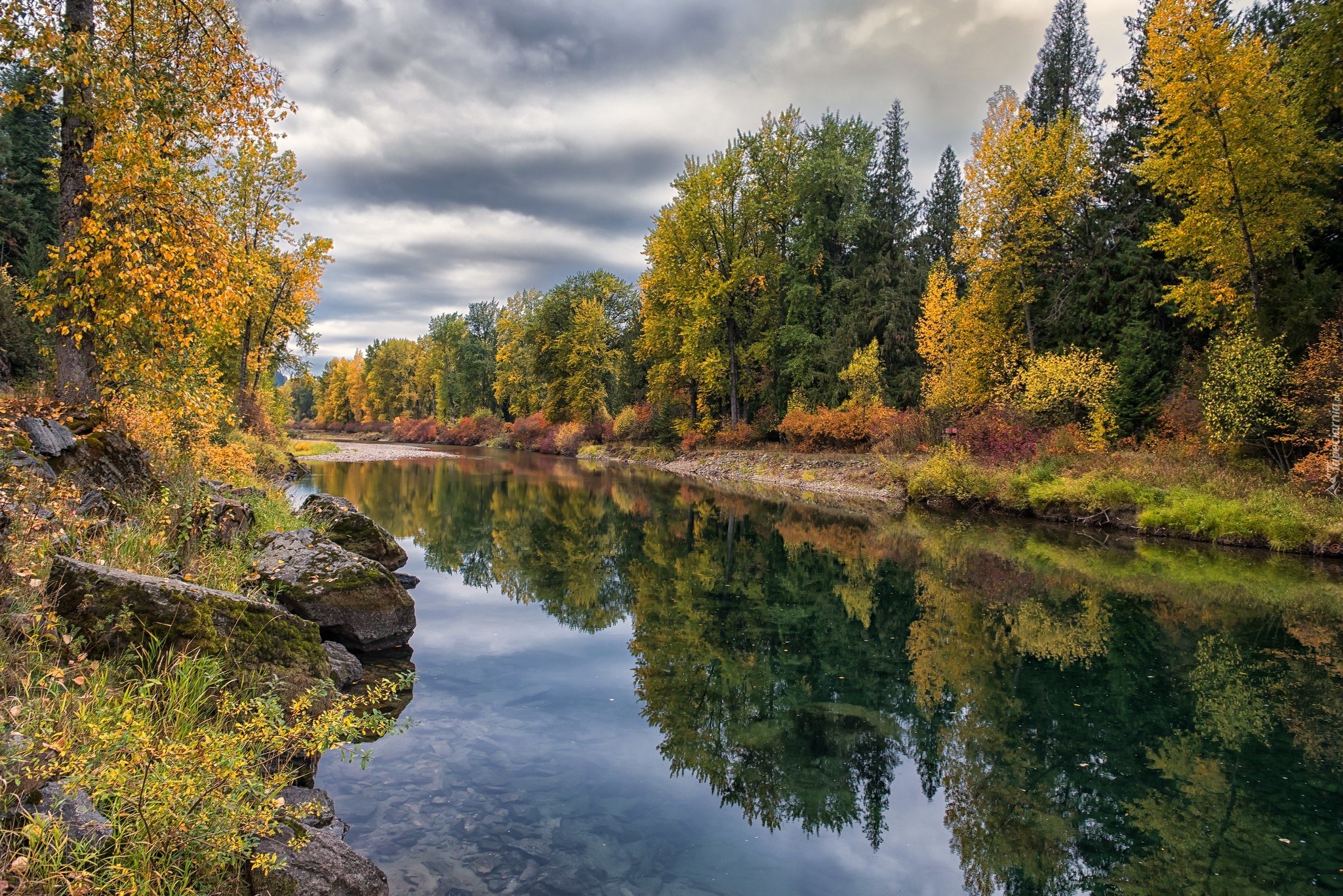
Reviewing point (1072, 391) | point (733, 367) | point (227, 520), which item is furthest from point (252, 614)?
point (733, 367)

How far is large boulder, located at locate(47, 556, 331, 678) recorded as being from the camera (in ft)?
15.4

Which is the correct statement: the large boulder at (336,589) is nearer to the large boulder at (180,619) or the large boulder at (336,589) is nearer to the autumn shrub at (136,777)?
the large boulder at (180,619)

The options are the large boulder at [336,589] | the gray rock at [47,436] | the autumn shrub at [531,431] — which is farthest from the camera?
the autumn shrub at [531,431]

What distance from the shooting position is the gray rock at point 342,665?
710cm

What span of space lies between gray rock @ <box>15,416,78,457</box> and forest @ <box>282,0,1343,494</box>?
2433 centimetres

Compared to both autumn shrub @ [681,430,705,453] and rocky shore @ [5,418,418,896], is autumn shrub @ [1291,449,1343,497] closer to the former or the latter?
rocky shore @ [5,418,418,896]

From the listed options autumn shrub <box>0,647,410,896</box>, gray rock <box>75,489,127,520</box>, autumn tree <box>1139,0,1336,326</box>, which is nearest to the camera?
autumn shrub <box>0,647,410,896</box>

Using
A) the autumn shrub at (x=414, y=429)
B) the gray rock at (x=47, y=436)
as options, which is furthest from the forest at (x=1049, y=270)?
the autumn shrub at (x=414, y=429)

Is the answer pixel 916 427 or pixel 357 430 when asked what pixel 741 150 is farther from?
pixel 357 430

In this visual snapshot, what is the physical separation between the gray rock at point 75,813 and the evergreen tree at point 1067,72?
40.6m

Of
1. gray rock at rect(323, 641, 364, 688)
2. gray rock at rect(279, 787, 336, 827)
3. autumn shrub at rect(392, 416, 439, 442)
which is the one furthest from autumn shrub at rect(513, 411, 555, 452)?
gray rock at rect(279, 787, 336, 827)

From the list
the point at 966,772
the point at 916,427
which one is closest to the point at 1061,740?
the point at 966,772

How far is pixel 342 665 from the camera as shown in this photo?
294 inches

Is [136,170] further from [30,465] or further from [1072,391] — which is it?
[1072,391]
